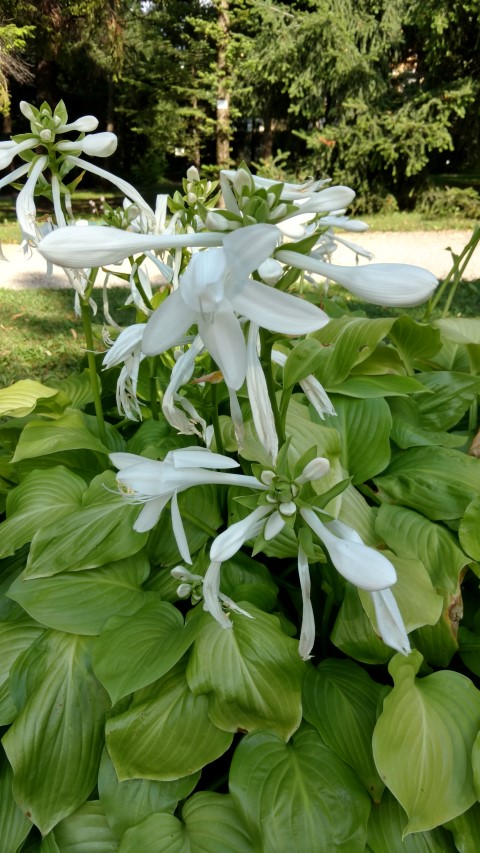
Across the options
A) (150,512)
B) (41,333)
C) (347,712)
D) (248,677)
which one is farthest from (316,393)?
(41,333)

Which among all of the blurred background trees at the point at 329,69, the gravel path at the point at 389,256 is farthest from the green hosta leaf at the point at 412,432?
the blurred background trees at the point at 329,69

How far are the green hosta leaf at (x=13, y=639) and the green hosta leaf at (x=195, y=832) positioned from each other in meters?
0.47

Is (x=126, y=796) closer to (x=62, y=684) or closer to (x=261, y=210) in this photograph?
(x=62, y=684)

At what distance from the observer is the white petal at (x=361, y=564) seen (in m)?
0.88

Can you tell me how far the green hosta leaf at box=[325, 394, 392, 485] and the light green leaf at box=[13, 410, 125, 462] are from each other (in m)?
0.73

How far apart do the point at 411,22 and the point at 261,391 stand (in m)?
13.8

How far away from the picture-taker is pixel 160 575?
68.6 inches

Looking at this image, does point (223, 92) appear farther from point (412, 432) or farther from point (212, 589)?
point (212, 589)

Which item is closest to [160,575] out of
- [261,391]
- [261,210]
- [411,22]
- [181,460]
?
[181,460]

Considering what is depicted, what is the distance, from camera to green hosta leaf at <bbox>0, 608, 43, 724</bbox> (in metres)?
1.56

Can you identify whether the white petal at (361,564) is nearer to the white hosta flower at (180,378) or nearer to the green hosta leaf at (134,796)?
the white hosta flower at (180,378)

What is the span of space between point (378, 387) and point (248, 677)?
958 millimetres

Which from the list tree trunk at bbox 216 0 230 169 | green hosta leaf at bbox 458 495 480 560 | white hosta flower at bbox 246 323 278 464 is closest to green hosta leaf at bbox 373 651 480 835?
green hosta leaf at bbox 458 495 480 560

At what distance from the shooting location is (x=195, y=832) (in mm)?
1296
